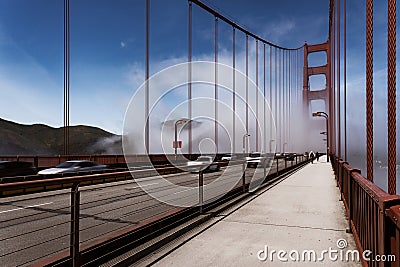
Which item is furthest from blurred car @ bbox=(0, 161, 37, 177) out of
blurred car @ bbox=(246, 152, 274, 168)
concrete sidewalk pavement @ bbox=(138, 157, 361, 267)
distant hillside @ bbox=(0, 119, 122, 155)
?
distant hillside @ bbox=(0, 119, 122, 155)

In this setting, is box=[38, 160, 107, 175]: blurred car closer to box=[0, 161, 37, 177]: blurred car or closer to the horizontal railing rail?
box=[0, 161, 37, 177]: blurred car

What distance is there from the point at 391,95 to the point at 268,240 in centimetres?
255

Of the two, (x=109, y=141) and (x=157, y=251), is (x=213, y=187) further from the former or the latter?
(x=109, y=141)

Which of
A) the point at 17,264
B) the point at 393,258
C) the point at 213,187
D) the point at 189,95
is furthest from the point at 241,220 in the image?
the point at 189,95

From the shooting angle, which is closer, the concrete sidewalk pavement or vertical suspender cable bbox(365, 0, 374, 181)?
the concrete sidewalk pavement

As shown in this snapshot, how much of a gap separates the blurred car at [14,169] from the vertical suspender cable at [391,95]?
14.3 meters

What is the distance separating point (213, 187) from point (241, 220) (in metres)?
2.81

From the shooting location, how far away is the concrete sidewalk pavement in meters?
4.07

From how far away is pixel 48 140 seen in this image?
75375 mm

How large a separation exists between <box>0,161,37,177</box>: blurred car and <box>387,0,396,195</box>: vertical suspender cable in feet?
47.0

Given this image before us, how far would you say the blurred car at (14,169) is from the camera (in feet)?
46.2

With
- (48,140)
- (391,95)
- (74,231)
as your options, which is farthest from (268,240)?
(48,140)

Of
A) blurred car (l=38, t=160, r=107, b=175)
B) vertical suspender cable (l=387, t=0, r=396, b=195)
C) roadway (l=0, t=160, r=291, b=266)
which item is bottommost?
roadway (l=0, t=160, r=291, b=266)

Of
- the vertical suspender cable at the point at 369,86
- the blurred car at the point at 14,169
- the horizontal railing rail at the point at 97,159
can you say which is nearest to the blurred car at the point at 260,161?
the horizontal railing rail at the point at 97,159
